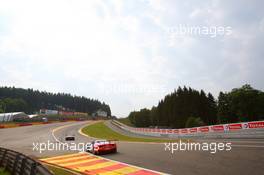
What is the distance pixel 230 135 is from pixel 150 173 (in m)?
21.7

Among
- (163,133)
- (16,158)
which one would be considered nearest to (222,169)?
(16,158)

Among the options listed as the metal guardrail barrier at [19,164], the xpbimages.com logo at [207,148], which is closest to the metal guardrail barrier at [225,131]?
the xpbimages.com logo at [207,148]

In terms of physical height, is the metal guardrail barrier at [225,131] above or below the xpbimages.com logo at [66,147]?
above

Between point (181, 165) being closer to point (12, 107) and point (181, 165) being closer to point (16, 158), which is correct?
point (16, 158)

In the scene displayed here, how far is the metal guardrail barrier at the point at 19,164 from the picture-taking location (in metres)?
8.82

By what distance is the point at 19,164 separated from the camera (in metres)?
12.9

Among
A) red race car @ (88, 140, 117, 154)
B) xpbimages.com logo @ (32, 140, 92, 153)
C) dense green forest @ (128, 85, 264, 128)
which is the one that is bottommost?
xpbimages.com logo @ (32, 140, 92, 153)

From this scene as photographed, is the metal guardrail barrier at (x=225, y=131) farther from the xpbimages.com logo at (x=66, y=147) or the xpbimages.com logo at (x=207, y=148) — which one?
the xpbimages.com logo at (x=66, y=147)

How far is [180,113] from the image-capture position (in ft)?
260

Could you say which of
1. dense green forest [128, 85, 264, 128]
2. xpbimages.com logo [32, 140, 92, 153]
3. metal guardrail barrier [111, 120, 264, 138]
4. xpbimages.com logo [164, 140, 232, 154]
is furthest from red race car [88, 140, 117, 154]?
dense green forest [128, 85, 264, 128]

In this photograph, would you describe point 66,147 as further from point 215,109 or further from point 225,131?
point 215,109

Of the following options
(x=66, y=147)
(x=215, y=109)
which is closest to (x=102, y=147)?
(x=66, y=147)

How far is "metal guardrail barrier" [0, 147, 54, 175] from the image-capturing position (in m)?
8.82

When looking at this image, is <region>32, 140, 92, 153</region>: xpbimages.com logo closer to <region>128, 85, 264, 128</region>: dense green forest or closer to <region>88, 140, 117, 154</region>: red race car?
<region>88, 140, 117, 154</region>: red race car
